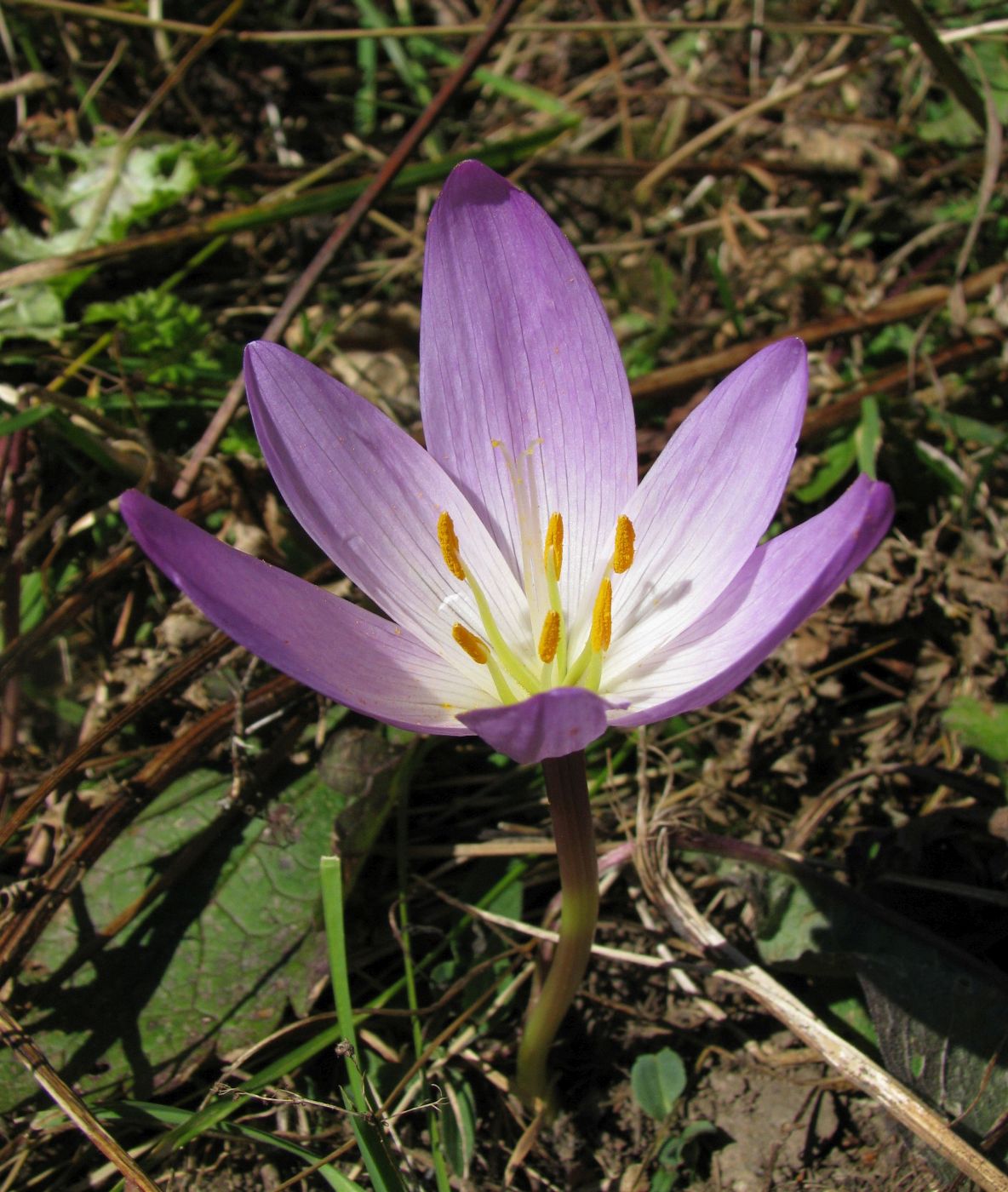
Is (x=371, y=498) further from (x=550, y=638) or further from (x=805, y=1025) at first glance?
(x=805, y=1025)

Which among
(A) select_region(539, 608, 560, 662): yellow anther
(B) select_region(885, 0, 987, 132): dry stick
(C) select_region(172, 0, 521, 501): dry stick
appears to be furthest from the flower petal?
(B) select_region(885, 0, 987, 132): dry stick

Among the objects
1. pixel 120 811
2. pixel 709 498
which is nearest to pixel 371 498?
pixel 709 498

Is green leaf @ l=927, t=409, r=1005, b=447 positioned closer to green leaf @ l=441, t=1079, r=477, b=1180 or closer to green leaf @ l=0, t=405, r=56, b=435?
green leaf @ l=441, t=1079, r=477, b=1180

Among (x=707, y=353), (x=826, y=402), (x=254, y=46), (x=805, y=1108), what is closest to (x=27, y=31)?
(x=254, y=46)

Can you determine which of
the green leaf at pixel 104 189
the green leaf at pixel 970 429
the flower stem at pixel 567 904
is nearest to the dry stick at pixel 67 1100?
the flower stem at pixel 567 904

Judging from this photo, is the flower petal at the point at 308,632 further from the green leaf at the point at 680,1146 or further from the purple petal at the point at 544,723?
the green leaf at the point at 680,1146

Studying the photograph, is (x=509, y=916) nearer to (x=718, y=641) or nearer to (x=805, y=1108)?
(x=805, y=1108)

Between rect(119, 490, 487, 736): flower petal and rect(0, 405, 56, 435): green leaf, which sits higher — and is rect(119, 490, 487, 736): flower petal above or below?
below
